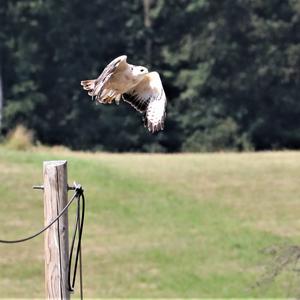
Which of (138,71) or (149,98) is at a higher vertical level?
(138,71)

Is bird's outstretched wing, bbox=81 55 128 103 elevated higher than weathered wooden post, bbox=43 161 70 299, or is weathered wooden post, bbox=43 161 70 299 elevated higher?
bird's outstretched wing, bbox=81 55 128 103

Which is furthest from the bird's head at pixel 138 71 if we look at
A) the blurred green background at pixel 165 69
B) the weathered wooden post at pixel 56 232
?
the blurred green background at pixel 165 69

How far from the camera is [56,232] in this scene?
6.56m

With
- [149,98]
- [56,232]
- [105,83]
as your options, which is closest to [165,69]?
[149,98]

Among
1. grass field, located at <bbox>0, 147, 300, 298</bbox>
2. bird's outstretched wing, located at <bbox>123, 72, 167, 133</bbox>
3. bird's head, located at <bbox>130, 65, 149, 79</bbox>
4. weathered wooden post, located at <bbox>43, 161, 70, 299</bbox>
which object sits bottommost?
grass field, located at <bbox>0, 147, 300, 298</bbox>

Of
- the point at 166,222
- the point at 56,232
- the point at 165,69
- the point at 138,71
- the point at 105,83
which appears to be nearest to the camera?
the point at 56,232

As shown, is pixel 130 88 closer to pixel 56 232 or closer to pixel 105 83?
pixel 105 83

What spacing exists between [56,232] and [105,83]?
154 cm

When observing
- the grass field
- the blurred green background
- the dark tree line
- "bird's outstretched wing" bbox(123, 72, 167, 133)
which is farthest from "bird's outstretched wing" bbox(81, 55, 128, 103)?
the dark tree line

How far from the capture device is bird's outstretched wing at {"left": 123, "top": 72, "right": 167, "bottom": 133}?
25.0 ft

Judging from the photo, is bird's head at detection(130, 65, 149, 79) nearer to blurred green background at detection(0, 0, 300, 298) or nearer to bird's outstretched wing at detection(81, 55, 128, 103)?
bird's outstretched wing at detection(81, 55, 128, 103)

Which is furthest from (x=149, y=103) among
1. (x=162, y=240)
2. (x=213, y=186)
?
(x=213, y=186)

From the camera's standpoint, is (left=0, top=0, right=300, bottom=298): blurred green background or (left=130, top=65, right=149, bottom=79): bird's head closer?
(left=130, top=65, right=149, bottom=79): bird's head

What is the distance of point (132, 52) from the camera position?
4197 centimetres
